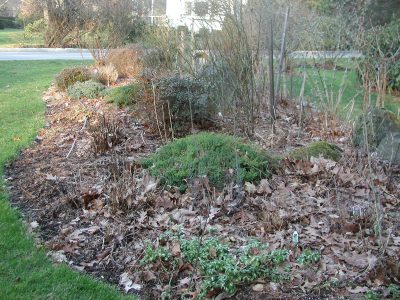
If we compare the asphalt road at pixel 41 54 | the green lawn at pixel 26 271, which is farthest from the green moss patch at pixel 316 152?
the asphalt road at pixel 41 54

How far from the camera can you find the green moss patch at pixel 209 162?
5.34 metres

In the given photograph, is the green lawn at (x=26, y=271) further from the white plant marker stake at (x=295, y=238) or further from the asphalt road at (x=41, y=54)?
the asphalt road at (x=41, y=54)

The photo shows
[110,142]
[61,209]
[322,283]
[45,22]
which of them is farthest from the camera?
[45,22]

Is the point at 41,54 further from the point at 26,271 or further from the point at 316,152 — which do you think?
the point at 26,271

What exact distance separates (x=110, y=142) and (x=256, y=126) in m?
2.34

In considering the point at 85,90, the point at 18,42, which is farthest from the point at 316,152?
the point at 18,42

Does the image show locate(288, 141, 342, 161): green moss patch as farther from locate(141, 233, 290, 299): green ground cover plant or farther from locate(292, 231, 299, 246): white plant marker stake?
locate(141, 233, 290, 299): green ground cover plant

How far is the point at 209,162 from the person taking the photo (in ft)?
18.0

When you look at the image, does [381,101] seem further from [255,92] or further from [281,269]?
[281,269]

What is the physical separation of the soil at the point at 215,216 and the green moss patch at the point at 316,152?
0.53 feet

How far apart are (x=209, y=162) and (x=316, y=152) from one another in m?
1.41

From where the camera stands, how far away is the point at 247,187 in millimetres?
5152

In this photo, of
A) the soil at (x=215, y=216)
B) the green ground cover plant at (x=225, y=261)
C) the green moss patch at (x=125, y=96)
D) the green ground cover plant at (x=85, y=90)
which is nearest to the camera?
the green ground cover plant at (x=225, y=261)

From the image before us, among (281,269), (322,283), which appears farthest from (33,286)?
(322,283)
